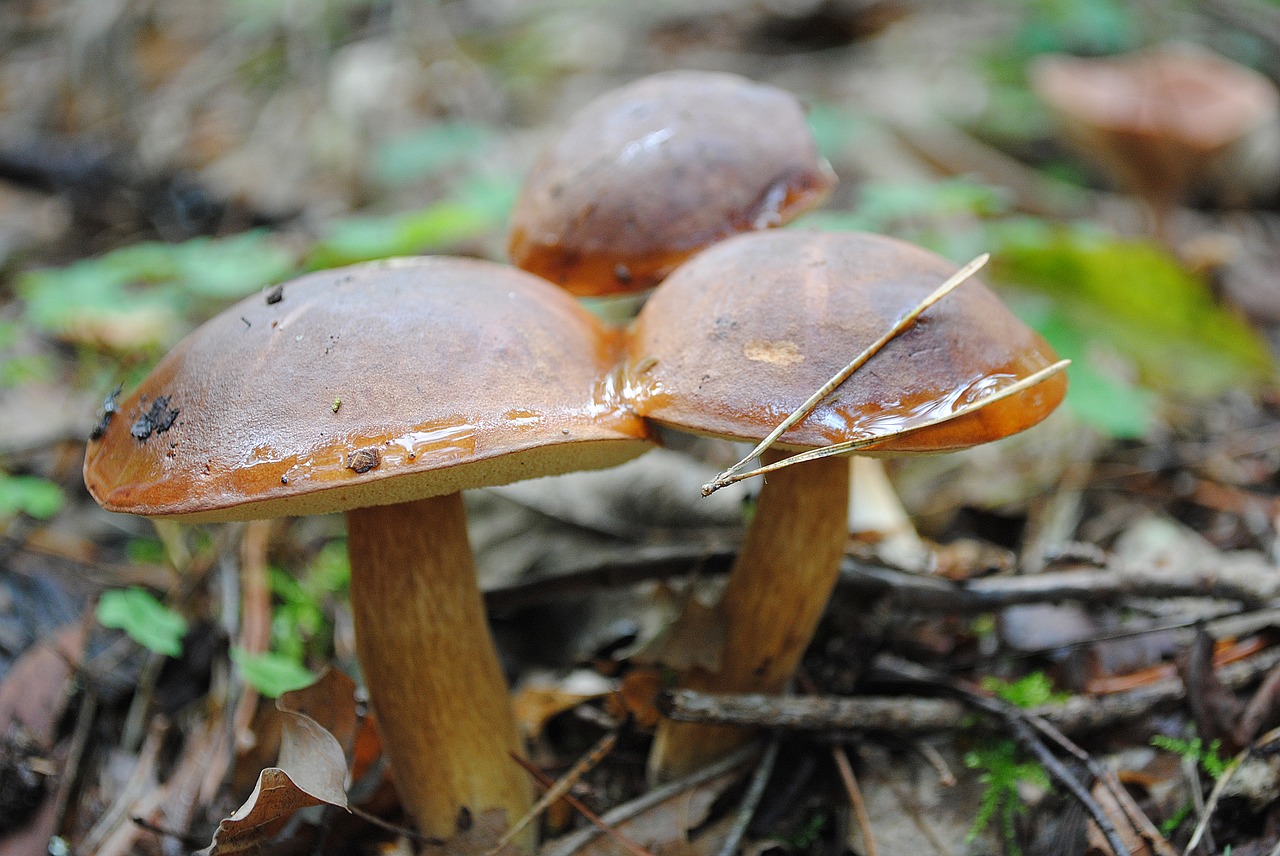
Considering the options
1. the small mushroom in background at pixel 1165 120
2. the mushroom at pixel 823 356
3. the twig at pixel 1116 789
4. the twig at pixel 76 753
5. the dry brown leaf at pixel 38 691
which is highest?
the mushroom at pixel 823 356

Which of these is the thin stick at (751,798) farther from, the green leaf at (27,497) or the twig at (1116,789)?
the green leaf at (27,497)

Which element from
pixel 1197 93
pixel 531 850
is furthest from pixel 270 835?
pixel 1197 93

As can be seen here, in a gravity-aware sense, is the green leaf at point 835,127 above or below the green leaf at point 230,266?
below

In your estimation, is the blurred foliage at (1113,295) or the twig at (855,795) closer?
the twig at (855,795)

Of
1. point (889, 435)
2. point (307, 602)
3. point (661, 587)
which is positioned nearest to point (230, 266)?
point (307, 602)

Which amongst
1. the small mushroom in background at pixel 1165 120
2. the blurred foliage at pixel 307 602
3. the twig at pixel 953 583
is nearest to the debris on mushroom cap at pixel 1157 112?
the small mushroom in background at pixel 1165 120

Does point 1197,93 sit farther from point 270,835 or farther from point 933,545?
point 270,835

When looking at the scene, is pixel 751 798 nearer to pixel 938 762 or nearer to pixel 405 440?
pixel 938 762
